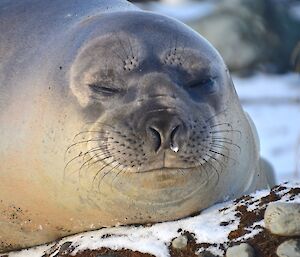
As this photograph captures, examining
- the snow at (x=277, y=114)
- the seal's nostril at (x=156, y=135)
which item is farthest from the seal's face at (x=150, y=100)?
the snow at (x=277, y=114)

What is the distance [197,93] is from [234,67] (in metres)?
7.41

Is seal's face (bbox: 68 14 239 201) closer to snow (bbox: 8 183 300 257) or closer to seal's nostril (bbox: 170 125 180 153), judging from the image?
seal's nostril (bbox: 170 125 180 153)

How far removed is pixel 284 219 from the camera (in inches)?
122

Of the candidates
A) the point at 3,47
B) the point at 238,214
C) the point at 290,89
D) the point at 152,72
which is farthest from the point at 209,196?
the point at 290,89

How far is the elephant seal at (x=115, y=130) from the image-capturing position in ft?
10.8

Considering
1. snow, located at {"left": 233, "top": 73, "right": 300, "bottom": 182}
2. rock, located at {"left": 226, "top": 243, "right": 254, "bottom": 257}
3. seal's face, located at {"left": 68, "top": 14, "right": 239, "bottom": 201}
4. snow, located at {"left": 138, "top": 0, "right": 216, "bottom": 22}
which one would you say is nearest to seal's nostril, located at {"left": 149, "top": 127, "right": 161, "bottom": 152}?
seal's face, located at {"left": 68, "top": 14, "right": 239, "bottom": 201}

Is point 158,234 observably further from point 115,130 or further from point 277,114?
point 277,114

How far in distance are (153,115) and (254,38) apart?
8.23 metres

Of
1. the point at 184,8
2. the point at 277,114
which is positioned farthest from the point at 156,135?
the point at 184,8

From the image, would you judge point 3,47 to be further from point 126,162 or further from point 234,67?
point 234,67

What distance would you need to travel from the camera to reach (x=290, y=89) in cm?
996

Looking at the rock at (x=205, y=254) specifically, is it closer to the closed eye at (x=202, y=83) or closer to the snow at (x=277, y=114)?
the closed eye at (x=202, y=83)

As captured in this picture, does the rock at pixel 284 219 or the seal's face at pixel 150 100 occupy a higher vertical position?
the seal's face at pixel 150 100

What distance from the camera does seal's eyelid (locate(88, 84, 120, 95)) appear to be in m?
3.46
